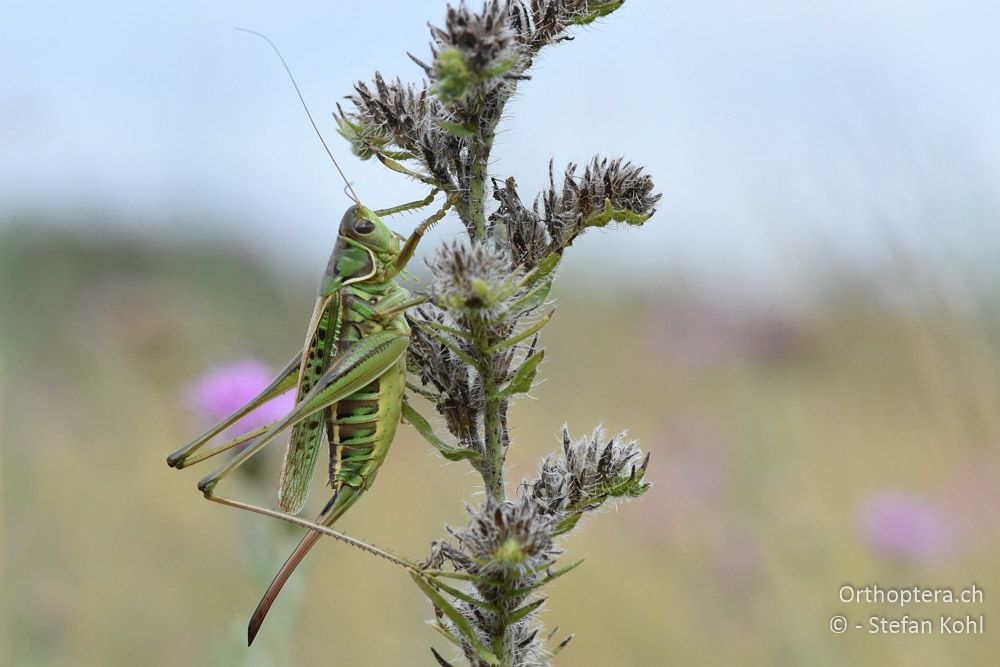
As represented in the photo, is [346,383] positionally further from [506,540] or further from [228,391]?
[228,391]

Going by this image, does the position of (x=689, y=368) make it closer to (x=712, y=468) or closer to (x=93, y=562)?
(x=712, y=468)

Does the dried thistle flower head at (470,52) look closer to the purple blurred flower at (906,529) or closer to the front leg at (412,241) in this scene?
the front leg at (412,241)

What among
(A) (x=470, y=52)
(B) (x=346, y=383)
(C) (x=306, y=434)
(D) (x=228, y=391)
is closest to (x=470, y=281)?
(A) (x=470, y=52)

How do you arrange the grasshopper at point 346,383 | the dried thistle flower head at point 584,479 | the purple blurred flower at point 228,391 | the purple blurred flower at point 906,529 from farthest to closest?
the purple blurred flower at point 906,529, the purple blurred flower at point 228,391, the grasshopper at point 346,383, the dried thistle flower head at point 584,479

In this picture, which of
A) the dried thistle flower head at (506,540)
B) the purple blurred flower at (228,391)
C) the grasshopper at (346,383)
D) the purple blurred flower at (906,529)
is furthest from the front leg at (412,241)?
the purple blurred flower at (906,529)

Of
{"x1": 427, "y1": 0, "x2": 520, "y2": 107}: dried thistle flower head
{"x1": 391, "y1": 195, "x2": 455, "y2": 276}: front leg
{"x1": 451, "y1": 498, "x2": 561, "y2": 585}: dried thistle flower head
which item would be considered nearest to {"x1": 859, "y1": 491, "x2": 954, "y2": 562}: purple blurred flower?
{"x1": 391, "y1": 195, "x2": 455, "y2": 276}: front leg

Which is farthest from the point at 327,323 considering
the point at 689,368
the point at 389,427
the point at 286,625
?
the point at 689,368
